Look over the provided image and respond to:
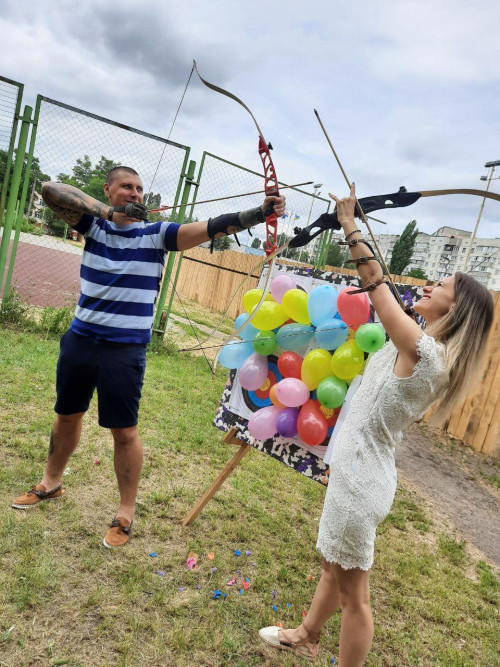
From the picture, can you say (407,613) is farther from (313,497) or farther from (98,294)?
(98,294)

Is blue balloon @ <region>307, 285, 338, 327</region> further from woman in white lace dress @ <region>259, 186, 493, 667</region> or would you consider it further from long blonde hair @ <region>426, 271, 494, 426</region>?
long blonde hair @ <region>426, 271, 494, 426</region>

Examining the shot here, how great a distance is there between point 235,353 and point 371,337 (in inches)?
32.8

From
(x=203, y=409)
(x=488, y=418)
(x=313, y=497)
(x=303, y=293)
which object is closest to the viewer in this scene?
(x=303, y=293)

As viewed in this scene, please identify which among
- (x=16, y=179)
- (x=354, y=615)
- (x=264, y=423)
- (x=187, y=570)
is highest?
(x=16, y=179)

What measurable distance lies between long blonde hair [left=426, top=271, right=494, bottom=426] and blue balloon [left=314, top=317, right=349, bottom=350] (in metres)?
0.63

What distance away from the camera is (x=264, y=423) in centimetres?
232

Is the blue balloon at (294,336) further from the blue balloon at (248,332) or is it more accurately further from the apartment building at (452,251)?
the apartment building at (452,251)

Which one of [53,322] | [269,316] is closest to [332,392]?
[269,316]

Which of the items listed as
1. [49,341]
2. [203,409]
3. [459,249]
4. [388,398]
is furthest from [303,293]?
[459,249]

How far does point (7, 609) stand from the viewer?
5.91 feet

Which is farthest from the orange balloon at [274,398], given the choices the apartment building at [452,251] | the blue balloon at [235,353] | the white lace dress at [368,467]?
the apartment building at [452,251]

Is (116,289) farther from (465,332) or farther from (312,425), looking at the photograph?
(465,332)

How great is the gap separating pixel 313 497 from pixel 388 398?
2.31 m

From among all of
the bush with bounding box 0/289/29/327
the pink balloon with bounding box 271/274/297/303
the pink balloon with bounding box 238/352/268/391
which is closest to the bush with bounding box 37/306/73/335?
the bush with bounding box 0/289/29/327
